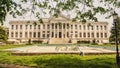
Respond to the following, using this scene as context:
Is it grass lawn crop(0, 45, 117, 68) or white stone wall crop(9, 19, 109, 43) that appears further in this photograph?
white stone wall crop(9, 19, 109, 43)

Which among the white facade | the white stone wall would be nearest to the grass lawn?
the white facade

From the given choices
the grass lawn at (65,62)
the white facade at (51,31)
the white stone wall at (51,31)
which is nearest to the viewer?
the grass lawn at (65,62)

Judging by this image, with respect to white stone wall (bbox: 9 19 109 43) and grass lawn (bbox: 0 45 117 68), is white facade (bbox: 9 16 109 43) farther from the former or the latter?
grass lawn (bbox: 0 45 117 68)

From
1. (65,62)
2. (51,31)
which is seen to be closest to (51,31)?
(51,31)

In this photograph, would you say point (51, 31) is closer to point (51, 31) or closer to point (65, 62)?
point (51, 31)

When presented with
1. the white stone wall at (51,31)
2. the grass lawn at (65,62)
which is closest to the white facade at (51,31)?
the white stone wall at (51,31)

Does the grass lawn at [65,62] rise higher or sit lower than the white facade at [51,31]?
lower

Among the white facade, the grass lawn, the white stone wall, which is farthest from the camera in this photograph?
the white stone wall

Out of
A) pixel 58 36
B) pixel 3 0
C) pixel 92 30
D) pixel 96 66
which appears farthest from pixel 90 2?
pixel 92 30

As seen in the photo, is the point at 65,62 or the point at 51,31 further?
the point at 51,31

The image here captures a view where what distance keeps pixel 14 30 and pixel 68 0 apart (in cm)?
8021

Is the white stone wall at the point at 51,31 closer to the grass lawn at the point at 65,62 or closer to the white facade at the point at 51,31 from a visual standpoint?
the white facade at the point at 51,31

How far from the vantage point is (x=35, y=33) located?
8756 centimetres

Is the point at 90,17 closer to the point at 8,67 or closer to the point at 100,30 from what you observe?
the point at 8,67
